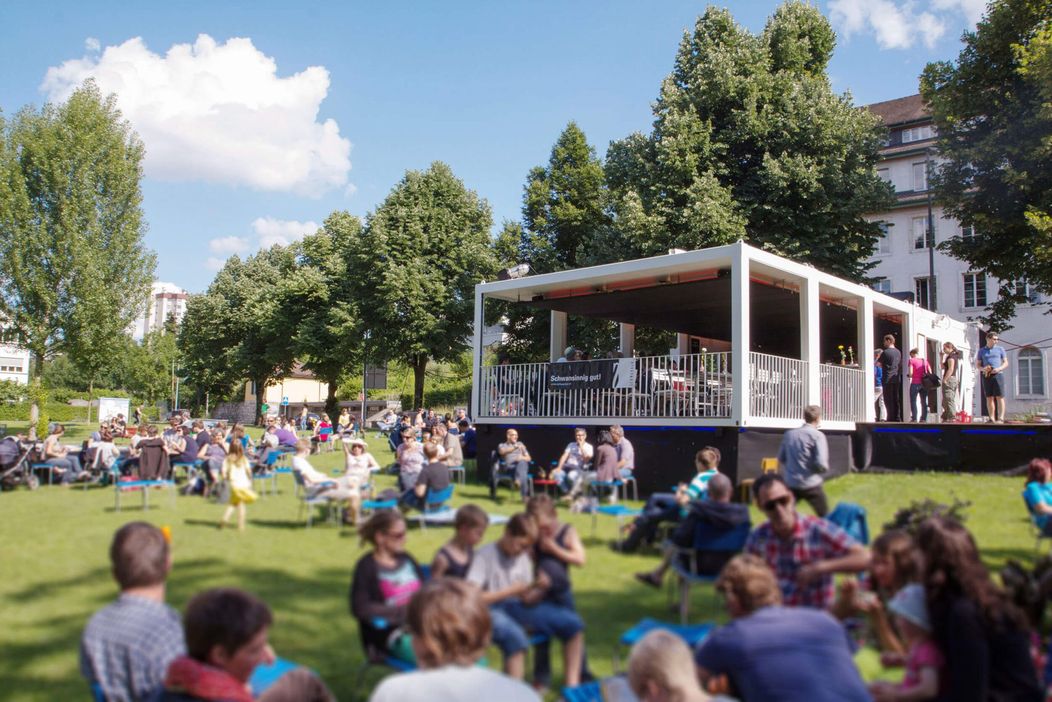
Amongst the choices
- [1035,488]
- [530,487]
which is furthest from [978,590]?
[530,487]

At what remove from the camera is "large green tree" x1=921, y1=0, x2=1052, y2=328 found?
18.6 m

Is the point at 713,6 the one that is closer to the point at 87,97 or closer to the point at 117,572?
the point at 87,97

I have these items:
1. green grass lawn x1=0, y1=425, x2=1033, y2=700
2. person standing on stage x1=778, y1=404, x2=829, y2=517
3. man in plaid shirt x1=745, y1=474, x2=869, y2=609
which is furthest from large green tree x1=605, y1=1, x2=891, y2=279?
man in plaid shirt x1=745, y1=474, x2=869, y2=609

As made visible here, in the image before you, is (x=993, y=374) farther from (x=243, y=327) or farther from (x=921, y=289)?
(x=243, y=327)

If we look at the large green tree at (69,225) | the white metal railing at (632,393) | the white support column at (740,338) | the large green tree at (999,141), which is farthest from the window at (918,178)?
the large green tree at (69,225)

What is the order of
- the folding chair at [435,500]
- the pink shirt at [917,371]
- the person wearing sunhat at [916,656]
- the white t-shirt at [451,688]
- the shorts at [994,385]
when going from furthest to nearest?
1. the pink shirt at [917,371]
2. the shorts at [994,385]
3. the folding chair at [435,500]
4. the person wearing sunhat at [916,656]
5. the white t-shirt at [451,688]

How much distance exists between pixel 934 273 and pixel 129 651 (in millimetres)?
40738

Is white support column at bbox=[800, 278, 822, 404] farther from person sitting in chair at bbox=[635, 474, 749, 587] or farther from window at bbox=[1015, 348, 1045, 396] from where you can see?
window at bbox=[1015, 348, 1045, 396]

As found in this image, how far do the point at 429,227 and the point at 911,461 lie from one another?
25313 mm

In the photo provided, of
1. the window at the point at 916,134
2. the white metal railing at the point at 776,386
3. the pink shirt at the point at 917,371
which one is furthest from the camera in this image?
the window at the point at 916,134

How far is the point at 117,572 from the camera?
136 inches

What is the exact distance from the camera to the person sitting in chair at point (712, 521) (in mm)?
6066

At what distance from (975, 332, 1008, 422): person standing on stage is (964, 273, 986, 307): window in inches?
980

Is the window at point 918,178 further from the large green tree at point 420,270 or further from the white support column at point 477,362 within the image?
the white support column at point 477,362
